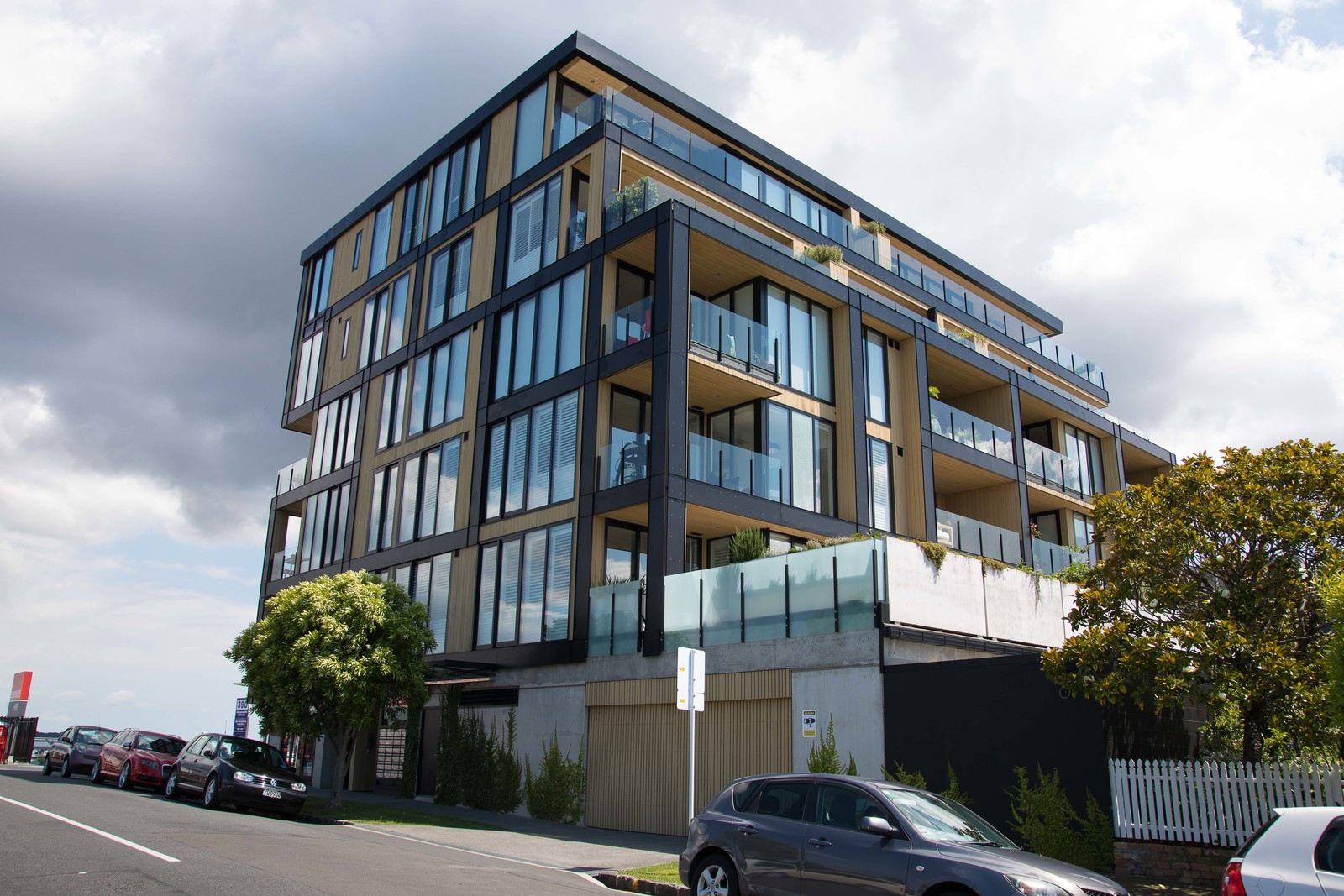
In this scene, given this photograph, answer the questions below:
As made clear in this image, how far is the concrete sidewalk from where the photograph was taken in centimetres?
1499

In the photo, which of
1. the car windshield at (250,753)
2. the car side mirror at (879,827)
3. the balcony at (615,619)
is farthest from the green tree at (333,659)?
the car side mirror at (879,827)

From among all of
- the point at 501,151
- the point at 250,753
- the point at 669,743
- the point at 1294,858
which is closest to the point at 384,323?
the point at 501,151

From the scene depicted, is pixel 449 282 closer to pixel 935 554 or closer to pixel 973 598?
pixel 935 554

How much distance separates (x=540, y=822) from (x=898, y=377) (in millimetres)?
15505

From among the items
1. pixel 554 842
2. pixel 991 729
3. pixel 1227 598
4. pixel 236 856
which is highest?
pixel 1227 598

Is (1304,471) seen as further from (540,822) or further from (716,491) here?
(540,822)

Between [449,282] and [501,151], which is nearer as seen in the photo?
[501,151]

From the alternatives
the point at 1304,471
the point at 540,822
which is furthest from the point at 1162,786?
the point at 540,822

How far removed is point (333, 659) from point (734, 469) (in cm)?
968

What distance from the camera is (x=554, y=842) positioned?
1770cm

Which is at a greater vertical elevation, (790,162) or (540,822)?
(790,162)

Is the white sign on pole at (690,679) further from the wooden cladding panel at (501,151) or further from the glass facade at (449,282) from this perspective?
the wooden cladding panel at (501,151)

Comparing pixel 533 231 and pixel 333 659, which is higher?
pixel 533 231

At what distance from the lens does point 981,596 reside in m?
18.8
